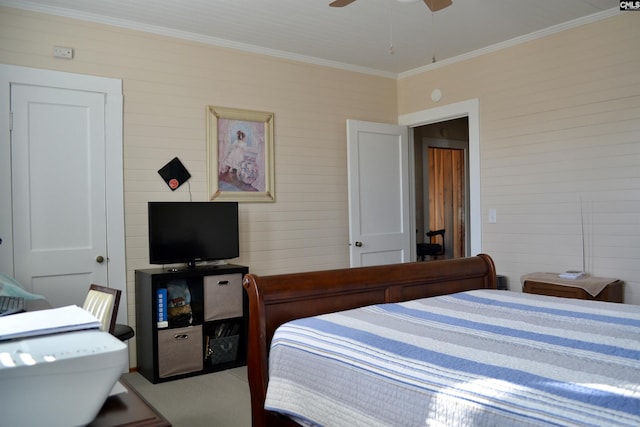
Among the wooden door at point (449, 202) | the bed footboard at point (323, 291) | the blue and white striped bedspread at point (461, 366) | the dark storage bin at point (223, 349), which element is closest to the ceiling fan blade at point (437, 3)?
the bed footboard at point (323, 291)

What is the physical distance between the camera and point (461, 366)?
5.50 feet

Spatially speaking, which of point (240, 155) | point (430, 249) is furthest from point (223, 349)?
point (430, 249)

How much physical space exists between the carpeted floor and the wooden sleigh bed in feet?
3.00

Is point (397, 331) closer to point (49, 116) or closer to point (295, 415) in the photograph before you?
point (295, 415)

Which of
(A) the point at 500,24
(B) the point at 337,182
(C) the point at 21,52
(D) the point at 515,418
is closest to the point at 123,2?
(C) the point at 21,52

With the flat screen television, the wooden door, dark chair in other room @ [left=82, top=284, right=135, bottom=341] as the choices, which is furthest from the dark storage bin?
the wooden door

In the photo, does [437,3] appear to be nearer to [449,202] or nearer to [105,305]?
[105,305]

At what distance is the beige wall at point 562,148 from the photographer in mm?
4012

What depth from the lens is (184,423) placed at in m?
3.19

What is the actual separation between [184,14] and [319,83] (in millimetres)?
1645

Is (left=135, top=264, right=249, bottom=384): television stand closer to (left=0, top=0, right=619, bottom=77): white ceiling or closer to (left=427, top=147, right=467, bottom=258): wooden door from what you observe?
(left=0, top=0, right=619, bottom=77): white ceiling

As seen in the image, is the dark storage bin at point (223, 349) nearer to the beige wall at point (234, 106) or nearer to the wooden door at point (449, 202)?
the beige wall at point (234, 106)

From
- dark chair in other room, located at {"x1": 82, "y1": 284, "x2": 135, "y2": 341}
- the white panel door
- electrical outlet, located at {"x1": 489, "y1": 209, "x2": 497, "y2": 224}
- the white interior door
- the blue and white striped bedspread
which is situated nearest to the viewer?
the blue and white striped bedspread

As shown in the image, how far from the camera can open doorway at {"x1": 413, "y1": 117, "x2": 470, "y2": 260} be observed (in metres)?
6.88
